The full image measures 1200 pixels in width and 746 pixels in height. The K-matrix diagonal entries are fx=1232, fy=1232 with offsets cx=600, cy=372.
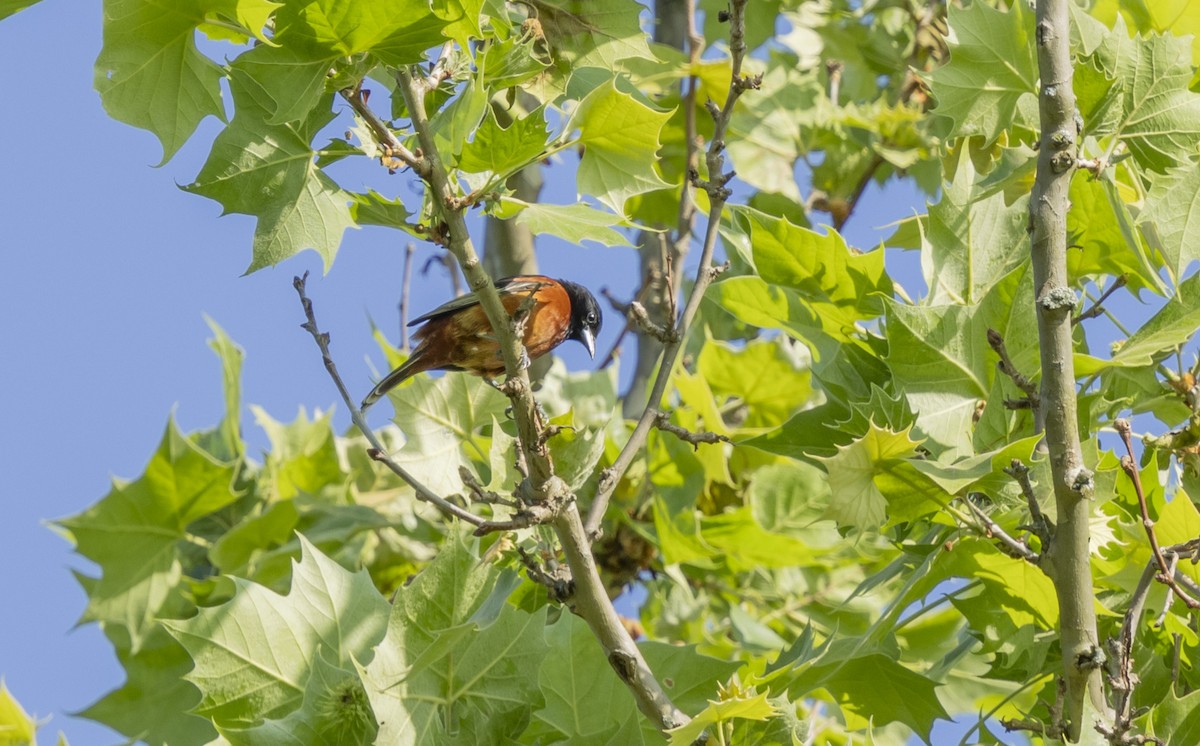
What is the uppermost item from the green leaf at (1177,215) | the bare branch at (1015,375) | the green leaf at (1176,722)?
the green leaf at (1177,215)

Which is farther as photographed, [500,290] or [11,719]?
[500,290]

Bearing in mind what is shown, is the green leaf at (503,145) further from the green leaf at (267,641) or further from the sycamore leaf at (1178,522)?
the sycamore leaf at (1178,522)

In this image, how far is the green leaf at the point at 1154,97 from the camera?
102 inches

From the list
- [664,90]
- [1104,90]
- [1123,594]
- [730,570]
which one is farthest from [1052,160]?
[664,90]

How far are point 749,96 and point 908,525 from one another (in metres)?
3.20

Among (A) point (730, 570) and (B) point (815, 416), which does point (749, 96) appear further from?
(B) point (815, 416)

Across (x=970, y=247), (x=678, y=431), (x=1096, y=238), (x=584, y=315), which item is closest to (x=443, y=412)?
(x=678, y=431)

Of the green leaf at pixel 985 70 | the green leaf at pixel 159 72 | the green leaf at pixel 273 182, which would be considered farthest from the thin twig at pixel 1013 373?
the green leaf at pixel 159 72

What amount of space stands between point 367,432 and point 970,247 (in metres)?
1.47

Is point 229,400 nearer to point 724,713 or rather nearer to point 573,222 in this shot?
point 573,222

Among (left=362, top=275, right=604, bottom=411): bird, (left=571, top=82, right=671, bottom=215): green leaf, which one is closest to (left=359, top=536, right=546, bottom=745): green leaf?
(left=571, top=82, right=671, bottom=215): green leaf

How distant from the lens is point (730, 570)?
4.41 metres

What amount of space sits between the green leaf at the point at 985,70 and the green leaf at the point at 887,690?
1.18 m

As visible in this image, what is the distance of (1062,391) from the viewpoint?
7.04 feet
